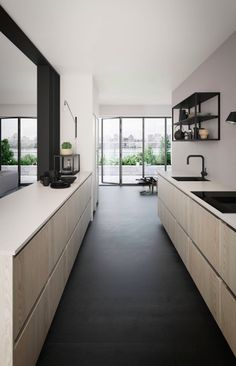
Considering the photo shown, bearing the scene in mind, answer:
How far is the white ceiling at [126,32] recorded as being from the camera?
10.2 feet

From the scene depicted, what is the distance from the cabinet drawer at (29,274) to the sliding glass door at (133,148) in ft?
30.8

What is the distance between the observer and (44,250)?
6.64 feet

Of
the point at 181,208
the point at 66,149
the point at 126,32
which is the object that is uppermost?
the point at 126,32

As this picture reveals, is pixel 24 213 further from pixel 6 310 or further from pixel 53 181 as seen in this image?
pixel 53 181

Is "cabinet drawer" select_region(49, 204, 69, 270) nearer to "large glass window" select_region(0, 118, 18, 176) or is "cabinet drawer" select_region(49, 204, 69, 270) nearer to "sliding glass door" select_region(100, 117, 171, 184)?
"sliding glass door" select_region(100, 117, 171, 184)

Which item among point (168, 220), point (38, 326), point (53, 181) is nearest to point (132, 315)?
point (38, 326)

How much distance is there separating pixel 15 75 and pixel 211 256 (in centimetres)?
554

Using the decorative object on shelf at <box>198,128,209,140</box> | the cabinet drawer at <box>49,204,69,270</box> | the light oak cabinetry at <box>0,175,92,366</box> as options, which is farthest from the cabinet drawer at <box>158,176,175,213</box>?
the light oak cabinetry at <box>0,175,92,366</box>

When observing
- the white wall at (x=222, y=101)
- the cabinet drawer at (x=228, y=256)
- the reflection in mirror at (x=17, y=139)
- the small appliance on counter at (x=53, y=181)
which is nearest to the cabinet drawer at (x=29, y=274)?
the cabinet drawer at (x=228, y=256)

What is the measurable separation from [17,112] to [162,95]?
4662 millimetres

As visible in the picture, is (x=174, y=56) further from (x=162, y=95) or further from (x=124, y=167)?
(x=124, y=167)

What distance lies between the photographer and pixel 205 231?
254 centimetres

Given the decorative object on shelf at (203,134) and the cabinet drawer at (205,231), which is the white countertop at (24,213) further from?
the decorative object on shelf at (203,134)

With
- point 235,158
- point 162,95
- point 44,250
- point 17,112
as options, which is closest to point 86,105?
point 235,158
